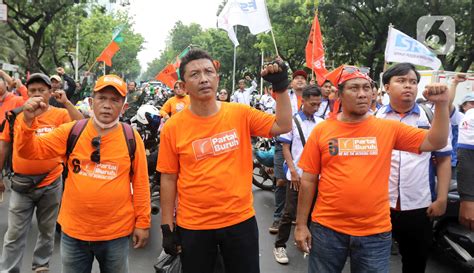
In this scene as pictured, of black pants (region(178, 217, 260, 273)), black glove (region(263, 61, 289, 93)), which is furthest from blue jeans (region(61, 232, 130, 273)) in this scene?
black glove (region(263, 61, 289, 93))

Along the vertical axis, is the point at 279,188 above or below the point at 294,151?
below

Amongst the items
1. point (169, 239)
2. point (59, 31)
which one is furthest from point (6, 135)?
point (59, 31)

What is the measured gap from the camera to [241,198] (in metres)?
2.58

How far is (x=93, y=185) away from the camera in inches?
106

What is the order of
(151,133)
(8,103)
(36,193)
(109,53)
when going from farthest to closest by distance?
(109,53), (151,133), (8,103), (36,193)

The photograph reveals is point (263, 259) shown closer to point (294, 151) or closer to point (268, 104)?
point (294, 151)

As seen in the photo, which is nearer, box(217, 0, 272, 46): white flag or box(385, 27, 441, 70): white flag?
box(217, 0, 272, 46): white flag

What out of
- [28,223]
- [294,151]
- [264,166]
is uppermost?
[294,151]

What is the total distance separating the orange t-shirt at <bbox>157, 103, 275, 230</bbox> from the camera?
253cm

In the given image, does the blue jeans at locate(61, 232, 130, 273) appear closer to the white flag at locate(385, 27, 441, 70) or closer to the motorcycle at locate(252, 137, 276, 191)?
the motorcycle at locate(252, 137, 276, 191)

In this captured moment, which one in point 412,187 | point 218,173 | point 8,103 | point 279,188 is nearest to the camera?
point 218,173

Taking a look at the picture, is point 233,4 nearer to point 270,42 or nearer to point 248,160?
point 248,160

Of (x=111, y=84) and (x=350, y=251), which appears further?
(x=111, y=84)

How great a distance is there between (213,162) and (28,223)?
2155mm
